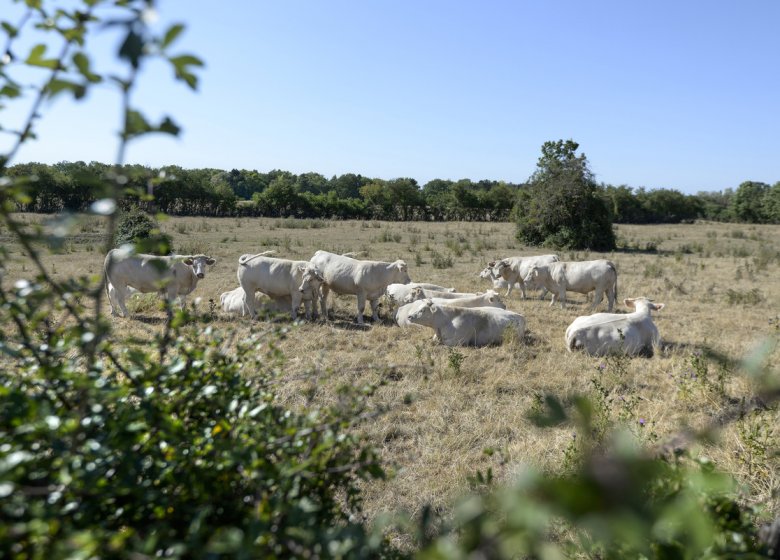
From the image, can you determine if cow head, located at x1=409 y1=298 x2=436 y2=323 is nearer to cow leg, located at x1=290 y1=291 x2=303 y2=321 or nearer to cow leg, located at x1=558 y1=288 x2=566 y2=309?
cow leg, located at x1=290 y1=291 x2=303 y2=321

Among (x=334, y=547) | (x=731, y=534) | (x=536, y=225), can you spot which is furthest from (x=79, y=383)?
(x=536, y=225)

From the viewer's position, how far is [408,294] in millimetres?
11242

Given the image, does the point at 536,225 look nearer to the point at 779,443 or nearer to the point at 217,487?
the point at 779,443

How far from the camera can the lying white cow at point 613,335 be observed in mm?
8070

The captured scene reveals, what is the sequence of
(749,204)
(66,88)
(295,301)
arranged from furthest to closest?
(749,204)
(295,301)
(66,88)

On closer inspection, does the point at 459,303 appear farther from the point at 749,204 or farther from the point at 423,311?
the point at 749,204

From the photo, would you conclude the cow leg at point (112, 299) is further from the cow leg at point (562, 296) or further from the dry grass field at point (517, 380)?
the cow leg at point (562, 296)

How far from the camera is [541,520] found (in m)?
0.75

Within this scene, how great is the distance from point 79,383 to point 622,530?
5.09ft

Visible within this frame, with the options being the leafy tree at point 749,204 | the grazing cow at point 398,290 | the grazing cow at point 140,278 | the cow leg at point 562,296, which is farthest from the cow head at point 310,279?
the leafy tree at point 749,204

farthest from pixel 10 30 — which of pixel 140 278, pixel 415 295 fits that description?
pixel 140 278

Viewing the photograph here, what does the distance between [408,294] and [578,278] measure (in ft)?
14.7

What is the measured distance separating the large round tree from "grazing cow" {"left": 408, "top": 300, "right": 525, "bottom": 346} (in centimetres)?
1801

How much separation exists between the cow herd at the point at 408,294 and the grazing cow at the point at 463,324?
0.7 inches
